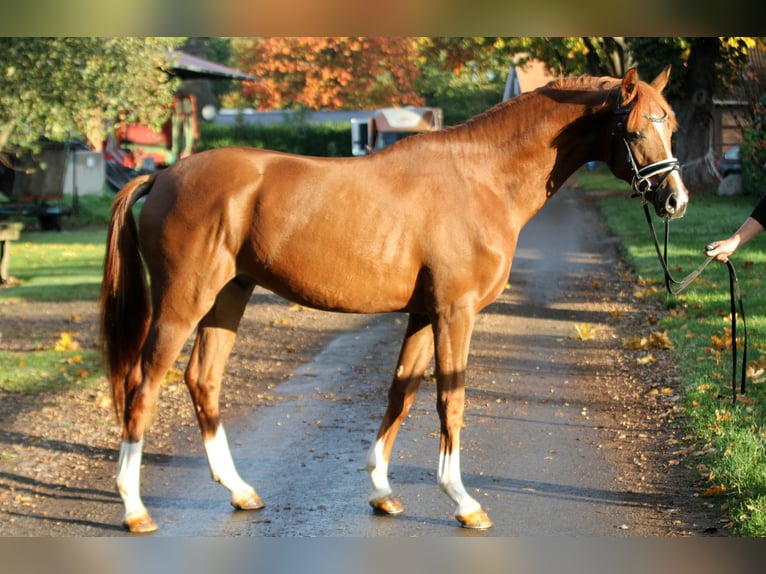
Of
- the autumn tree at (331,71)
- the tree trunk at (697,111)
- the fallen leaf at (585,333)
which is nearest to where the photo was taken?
the fallen leaf at (585,333)

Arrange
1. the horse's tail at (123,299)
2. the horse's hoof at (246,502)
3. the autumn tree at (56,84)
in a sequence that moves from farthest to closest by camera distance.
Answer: the autumn tree at (56,84) → the horse's tail at (123,299) → the horse's hoof at (246,502)

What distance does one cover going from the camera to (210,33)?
565 centimetres

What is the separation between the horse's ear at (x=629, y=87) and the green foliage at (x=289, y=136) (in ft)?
147

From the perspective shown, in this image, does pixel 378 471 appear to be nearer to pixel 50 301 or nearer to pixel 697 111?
pixel 50 301

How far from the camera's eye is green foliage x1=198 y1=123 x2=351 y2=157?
5041 centimetres

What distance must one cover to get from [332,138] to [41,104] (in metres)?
38.5

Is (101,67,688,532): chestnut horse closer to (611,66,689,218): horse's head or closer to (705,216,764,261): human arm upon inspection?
(611,66,689,218): horse's head

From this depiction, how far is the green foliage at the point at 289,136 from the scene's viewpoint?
5041 centimetres

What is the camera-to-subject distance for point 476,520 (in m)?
5.76

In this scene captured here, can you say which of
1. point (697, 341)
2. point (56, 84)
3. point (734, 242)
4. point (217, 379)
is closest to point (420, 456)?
point (217, 379)

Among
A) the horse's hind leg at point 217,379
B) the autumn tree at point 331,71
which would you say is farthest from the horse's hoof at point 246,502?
the autumn tree at point 331,71

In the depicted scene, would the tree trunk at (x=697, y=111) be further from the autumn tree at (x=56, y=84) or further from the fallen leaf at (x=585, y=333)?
the fallen leaf at (x=585, y=333)

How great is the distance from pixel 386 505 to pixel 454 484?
1.51 ft

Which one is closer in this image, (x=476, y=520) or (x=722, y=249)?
(x=476, y=520)
